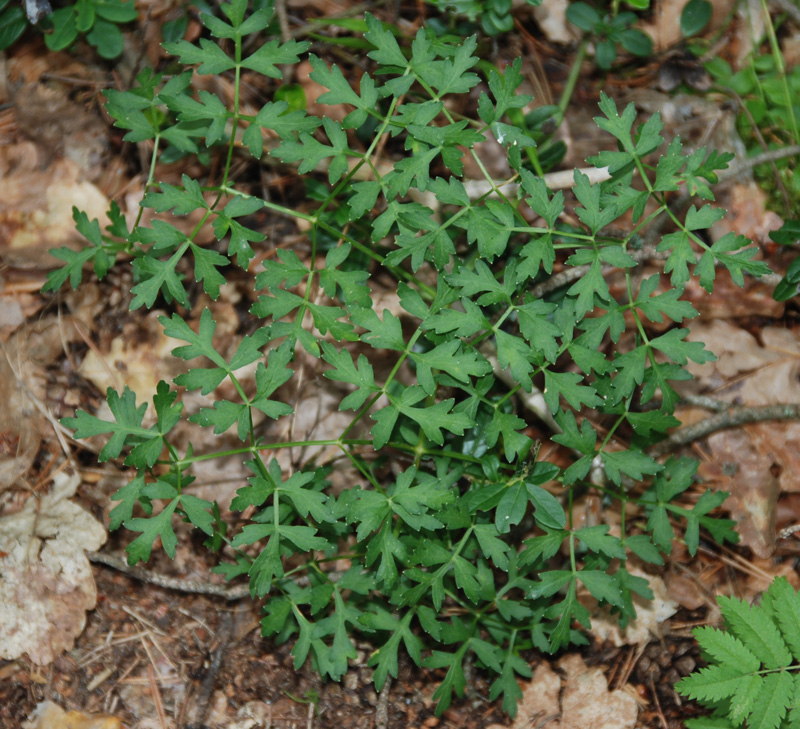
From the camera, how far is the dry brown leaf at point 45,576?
2.50 meters

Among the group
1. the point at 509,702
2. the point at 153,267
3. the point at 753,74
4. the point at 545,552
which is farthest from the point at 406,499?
the point at 753,74

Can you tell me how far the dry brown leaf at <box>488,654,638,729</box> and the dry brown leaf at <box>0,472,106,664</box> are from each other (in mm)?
1579

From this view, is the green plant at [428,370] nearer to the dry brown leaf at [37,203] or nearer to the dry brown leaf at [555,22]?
the dry brown leaf at [37,203]

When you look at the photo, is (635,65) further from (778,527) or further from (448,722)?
(448,722)

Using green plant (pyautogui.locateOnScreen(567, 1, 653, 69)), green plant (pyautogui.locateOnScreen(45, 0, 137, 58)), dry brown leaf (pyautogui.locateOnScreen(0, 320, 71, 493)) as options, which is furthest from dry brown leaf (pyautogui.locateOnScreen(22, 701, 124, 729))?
green plant (pyautogui.locateOnScreen(567, 1, 653, 69))

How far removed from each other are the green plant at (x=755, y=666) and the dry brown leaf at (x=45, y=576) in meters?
2.10

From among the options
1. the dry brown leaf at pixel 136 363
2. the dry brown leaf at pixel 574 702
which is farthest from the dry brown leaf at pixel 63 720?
the dry brown leaf at pixel 574 702

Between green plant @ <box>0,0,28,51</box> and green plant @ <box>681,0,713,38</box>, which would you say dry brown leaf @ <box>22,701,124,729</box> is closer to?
green plant @ <box>0,0,28,51</box>

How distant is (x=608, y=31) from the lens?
308 cm

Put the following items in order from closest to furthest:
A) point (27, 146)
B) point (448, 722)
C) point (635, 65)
→ point (448, 722), point (27, 146), point (635, 65)

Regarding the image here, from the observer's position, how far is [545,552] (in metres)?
2.35

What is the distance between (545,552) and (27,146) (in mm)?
2651

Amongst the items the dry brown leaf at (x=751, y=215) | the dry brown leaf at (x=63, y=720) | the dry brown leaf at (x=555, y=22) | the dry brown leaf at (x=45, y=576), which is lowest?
the dry brown leaf at (x=63, y=720)

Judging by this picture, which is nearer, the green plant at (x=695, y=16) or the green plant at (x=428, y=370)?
the green plant at (x=428, y=370)
